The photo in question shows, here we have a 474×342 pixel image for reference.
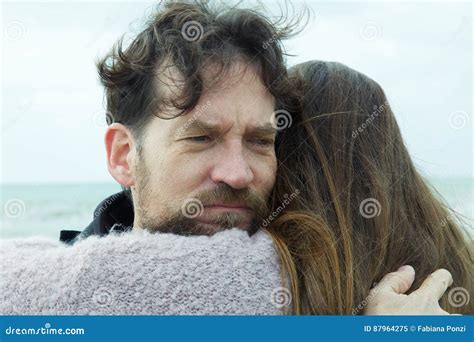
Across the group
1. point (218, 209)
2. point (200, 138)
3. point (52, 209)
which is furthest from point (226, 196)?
point (52, 209)

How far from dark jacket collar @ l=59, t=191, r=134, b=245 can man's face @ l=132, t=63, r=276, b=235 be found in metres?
0.28

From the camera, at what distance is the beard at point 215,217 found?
2.59 m

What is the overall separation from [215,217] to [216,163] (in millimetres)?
206

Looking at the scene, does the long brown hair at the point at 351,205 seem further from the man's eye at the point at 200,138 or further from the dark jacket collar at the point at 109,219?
the dark jacket collar at the point at 109,219

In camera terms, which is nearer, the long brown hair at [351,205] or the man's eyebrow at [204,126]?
the long brown hair at [351,205]

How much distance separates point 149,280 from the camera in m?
2.13

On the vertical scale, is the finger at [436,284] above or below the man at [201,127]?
below

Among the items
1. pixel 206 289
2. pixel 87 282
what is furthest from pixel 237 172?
pixel 87 282

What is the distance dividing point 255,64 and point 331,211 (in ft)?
2.28

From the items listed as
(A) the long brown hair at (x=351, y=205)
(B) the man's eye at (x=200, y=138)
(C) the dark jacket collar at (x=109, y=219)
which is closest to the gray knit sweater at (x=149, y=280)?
(A) the long brown hair at (x=351, y=205)

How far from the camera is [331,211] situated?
8.48 ft

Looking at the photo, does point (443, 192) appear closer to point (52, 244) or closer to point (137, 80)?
point (137, 80)

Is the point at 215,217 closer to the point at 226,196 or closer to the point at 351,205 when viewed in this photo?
the point at 226,196

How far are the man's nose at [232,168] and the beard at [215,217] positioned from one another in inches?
1.4
